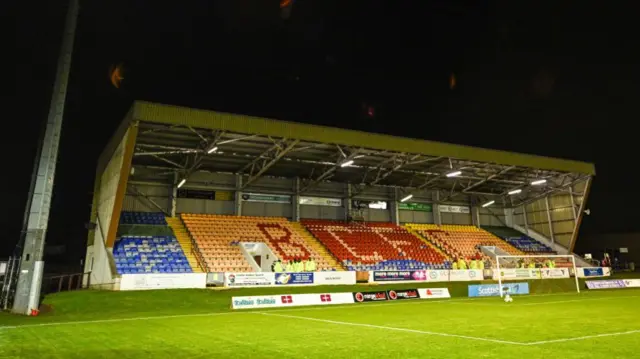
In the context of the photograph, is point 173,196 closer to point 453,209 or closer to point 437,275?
point 437,275

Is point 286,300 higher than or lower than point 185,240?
lower

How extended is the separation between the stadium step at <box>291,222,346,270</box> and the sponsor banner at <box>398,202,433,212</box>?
10.9 meters

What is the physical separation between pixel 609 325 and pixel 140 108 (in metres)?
20.1

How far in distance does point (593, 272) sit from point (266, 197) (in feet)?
90.7

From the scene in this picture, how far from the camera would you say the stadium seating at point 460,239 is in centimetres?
3591

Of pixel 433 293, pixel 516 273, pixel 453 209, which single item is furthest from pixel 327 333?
pixel 453 209

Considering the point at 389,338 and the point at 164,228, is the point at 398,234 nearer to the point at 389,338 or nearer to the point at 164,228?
the point at 164,228

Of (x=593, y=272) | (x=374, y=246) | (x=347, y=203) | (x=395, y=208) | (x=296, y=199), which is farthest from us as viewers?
(x=395, y=208)

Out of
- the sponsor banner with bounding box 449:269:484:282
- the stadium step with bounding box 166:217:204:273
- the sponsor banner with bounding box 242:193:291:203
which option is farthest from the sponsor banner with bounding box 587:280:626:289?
the stadium step with bounding box 166:217:204:273

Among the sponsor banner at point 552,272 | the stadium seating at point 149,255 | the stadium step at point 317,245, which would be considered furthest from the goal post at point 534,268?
the stadium seating at point 149,255

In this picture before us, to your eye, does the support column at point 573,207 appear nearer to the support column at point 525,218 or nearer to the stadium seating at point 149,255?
A: the support column at point 525,218

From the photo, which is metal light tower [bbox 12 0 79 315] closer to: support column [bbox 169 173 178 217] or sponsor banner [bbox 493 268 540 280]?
support column [bbox 169 173 178 217]

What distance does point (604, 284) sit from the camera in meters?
24.2

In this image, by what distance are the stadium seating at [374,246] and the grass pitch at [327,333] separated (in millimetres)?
13947
